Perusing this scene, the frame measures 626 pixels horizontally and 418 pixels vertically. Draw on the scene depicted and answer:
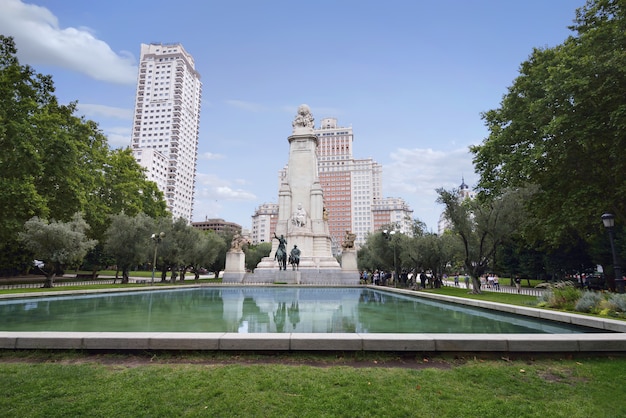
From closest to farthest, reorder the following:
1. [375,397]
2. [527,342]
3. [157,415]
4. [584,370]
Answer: [157,415] < [375,397] < [584,370] < [527,342]

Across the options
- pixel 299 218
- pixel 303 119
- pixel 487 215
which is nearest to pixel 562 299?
pixel 487 215

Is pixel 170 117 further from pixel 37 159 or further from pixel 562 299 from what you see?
pixel 562 299

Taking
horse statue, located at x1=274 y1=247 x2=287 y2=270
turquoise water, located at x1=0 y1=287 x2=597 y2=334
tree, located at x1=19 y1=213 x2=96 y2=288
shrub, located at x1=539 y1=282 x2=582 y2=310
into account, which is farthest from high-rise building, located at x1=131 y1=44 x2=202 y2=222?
shrub, located at x1=539 y1=282 x2=582 y2=310

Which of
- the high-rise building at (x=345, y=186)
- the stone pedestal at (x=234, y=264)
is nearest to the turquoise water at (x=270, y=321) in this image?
the stone pedestal at (x=234, y=264)

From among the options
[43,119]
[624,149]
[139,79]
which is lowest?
[624,149]

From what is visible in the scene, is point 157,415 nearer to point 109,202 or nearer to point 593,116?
point 593,116

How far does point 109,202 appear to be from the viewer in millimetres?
41219

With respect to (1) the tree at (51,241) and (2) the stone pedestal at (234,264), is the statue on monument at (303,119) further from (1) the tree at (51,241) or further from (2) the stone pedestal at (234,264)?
(1) the tree at (51,241)

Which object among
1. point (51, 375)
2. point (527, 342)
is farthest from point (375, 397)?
point (51, 375)

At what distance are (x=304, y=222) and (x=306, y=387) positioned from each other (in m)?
37.0

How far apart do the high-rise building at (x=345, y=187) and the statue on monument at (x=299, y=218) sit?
10113 cm

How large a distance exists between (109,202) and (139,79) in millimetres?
107790

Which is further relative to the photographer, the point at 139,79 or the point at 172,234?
the point at 139,79

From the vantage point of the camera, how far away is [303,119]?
153 ft
